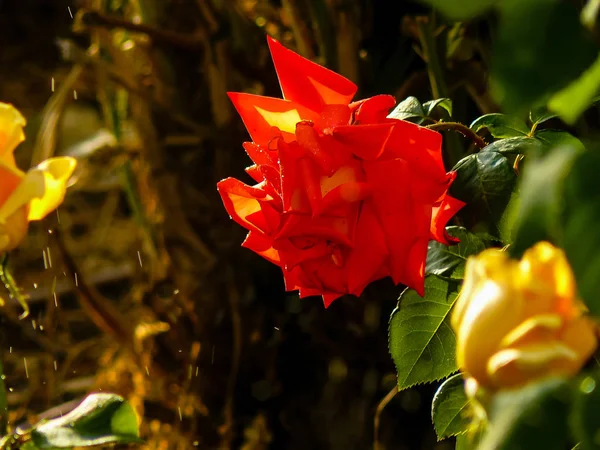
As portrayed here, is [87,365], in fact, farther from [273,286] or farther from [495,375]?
[495,375]

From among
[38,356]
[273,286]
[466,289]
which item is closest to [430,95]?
[273,286]

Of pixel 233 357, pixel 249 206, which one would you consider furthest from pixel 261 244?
pixel 233 357

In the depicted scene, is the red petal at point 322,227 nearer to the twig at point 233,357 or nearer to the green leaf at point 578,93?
the green leaf at point 578,93

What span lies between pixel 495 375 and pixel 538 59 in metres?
0.06

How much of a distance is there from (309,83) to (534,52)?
0.14 metres

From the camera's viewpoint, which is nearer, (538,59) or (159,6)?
(538,59)

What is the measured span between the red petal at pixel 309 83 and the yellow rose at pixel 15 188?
4.1 inches

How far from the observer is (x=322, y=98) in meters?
0.28

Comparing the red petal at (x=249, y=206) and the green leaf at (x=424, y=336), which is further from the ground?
the red petal at (x=249, y=206)

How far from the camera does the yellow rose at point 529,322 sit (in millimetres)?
155

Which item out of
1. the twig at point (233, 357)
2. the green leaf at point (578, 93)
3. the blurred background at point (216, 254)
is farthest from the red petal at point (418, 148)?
the twig at point (233, 357)

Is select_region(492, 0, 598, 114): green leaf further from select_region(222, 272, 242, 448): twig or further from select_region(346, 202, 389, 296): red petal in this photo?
select_region(222, 272, 242, 448): twig

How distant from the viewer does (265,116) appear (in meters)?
0.29

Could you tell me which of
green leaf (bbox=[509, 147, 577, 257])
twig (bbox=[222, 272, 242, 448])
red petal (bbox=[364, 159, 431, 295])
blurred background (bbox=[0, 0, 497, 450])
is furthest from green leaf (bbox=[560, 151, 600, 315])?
twig (bbox=[222, 272, 242, 448])
